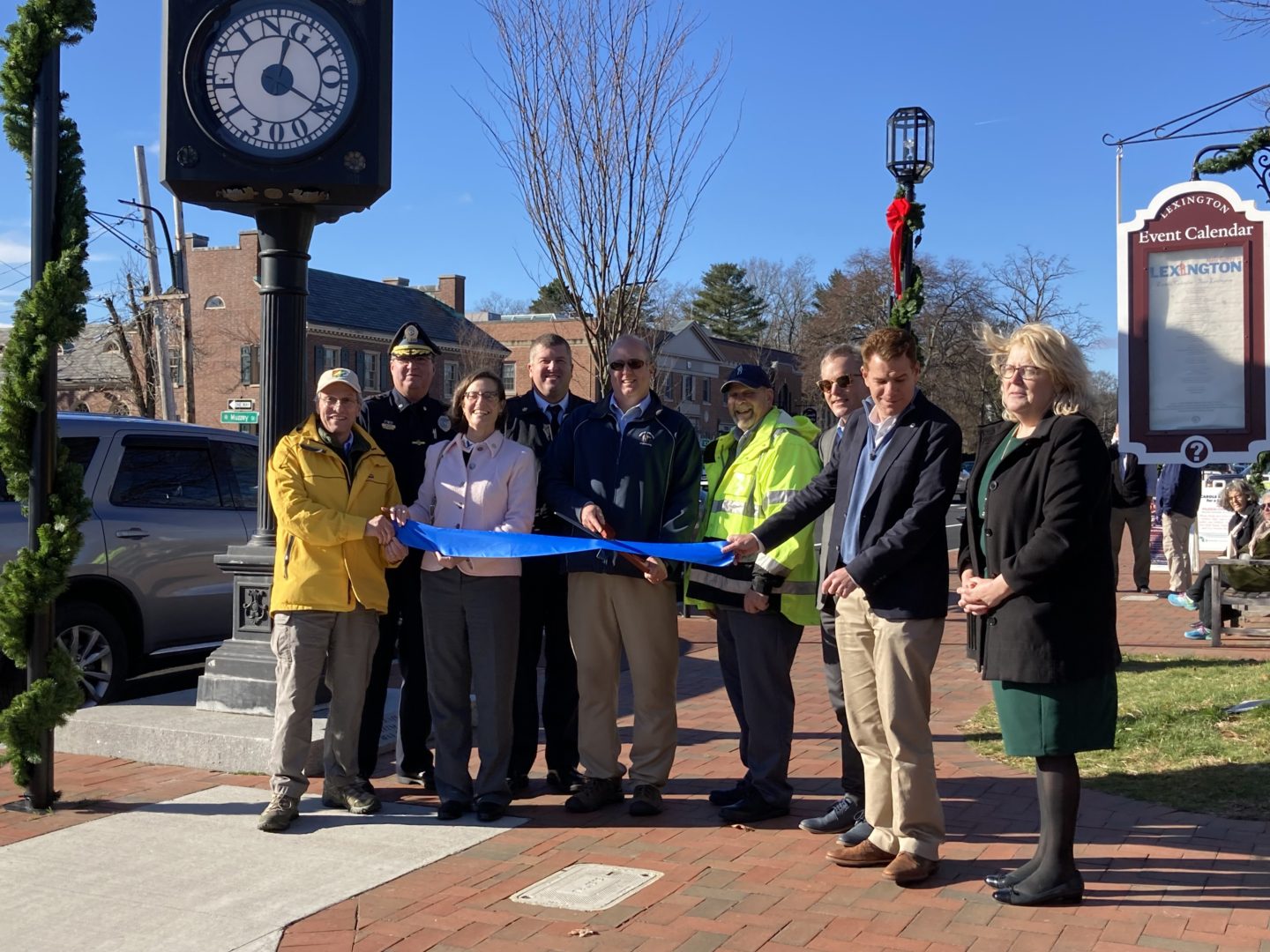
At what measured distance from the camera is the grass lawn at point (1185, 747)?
5668 millimetres

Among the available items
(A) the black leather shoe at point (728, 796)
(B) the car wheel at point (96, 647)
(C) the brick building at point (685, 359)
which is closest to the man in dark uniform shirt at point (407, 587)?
(A) the black leather shoe at point (728, 796)

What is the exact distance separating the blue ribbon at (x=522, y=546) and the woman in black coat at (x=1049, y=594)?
123 cm

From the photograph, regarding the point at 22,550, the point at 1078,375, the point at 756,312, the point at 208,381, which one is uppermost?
the point at 756,312

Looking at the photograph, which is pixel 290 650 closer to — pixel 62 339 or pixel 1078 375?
pixel 62 339

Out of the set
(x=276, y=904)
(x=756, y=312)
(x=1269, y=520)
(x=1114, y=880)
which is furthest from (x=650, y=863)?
(x=756, y=312)

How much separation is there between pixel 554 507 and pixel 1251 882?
3184 mm

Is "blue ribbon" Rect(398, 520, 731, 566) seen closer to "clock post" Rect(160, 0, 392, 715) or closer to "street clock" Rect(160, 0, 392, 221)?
"clock post" Rect(160, 0, 392, 715)

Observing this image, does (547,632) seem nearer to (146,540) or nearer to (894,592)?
(894,592)

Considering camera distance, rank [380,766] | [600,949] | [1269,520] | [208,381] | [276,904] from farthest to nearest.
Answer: [208,381] → [1269,520] → [380,766] → [276,904] → [600,949]

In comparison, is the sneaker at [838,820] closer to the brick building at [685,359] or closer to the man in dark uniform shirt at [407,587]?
the man in dark uniform shirt at [407,587]

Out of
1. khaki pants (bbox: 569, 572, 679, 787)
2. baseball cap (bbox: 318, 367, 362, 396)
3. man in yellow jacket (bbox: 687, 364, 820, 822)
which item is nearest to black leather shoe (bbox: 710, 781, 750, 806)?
man in yellow jacket (bbox: 687, 364, 820, 822)

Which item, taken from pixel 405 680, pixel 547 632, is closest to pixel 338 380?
pixel 405 680

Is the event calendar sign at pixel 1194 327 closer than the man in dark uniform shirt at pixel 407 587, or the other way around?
the man in dark uniform shirt at pixel 407 587

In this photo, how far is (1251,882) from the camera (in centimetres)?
448
